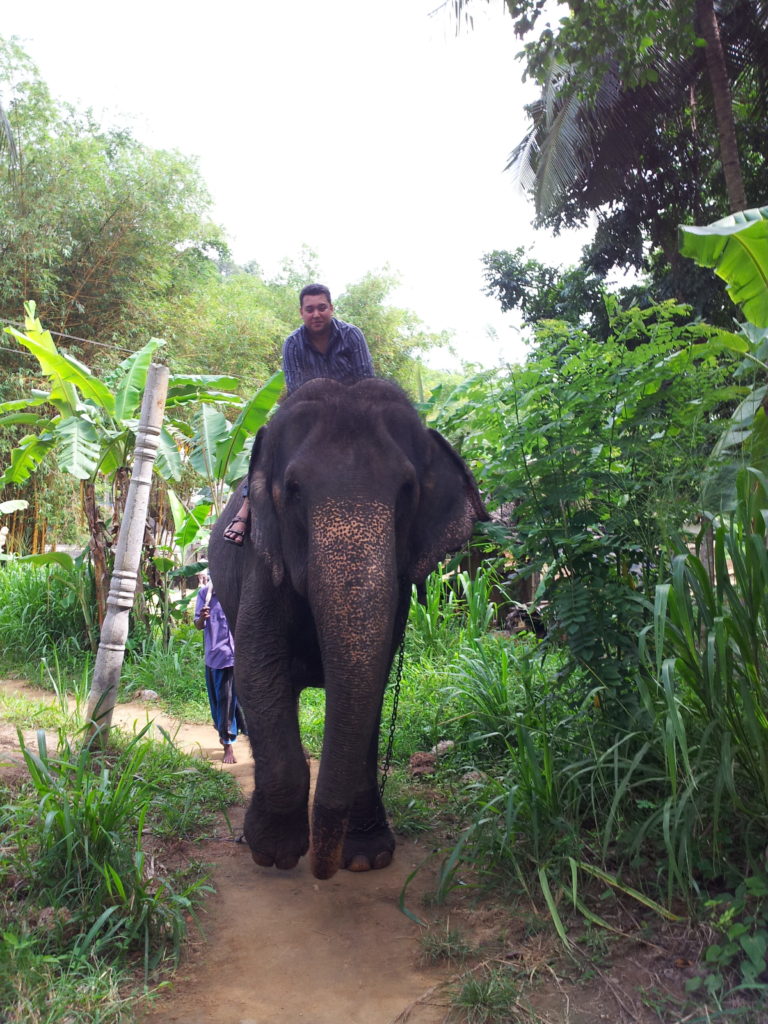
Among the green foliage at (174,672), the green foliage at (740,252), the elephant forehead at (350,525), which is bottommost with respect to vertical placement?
the green foliage at (174,672)

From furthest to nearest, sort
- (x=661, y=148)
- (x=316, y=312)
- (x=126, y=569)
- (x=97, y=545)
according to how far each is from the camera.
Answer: (x=661, y=148), (x=97, y=545), (x=126, y=569), (x=316, y=312)

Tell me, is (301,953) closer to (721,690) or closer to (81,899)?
(81,899)

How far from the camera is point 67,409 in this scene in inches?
315

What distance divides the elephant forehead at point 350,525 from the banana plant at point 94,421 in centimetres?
515

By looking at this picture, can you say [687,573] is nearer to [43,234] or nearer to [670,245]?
[670,245]

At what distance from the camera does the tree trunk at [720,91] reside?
9.62 metres

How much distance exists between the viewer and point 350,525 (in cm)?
294

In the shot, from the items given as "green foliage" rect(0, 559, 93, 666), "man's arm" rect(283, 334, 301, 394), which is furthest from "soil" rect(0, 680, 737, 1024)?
"green foliage" rect(0, 559, 93, 666)

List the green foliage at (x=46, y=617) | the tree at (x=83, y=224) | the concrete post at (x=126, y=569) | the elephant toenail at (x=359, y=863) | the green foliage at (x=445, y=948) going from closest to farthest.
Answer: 1. the green foliage at (x=445, y=948)
2. the elephant toenail at (x=359, y=863)
3. the concrete post at (x=126, y=569)
4. the green foliage at (x=46, y=617)
5. the tree at (x=83, y=224)

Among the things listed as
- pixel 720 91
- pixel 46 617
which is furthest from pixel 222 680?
pixel 720 91

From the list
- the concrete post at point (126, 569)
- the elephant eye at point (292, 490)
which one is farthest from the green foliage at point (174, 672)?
the elephant eye at point (292, 490)

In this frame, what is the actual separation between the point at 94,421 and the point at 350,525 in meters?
5.78

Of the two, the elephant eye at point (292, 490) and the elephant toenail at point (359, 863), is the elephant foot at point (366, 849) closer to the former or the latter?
the elephant toenail at point (359, 863)

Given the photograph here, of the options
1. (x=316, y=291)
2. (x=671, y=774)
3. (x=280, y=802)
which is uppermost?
(x=316, y=291)
